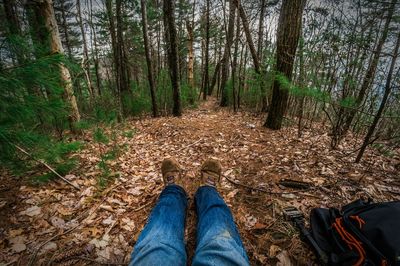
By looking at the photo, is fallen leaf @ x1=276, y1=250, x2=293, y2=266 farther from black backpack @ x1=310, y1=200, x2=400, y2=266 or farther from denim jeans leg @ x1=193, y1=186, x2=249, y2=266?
denim jeans leg @ x1=193, y1=186, x2=249, y2=266

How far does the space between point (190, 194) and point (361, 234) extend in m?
1.72

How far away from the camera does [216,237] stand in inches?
59.9

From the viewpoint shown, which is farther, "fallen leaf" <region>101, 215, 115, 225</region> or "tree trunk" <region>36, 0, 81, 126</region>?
"tree trunk" <region>36, 0, 81, 126</region>

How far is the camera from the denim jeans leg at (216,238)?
1.38 meters

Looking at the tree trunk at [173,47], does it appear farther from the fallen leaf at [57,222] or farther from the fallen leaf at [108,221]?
the fallen leaf at [57,222]

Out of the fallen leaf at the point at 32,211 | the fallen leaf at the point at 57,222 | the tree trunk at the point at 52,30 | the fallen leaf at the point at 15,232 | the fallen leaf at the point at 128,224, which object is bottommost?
the fallen leaf at the point at 128,224

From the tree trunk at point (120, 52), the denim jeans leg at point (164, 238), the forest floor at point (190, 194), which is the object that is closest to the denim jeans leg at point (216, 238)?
the denim jeans leg at point (164, 238)

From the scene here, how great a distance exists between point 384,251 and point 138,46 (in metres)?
13.7

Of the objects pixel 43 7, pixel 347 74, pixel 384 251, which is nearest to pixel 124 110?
pixel 43 7

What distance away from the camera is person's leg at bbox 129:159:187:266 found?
139 centimetres

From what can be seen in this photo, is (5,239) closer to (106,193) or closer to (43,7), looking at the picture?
(106,193)

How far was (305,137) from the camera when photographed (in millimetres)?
4113

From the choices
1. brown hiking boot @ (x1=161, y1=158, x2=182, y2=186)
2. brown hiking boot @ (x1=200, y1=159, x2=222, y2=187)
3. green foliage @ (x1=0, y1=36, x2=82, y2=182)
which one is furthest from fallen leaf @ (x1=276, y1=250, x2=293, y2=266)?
green foliage @ (x1=0, y1=36, x2=82, y2=182)

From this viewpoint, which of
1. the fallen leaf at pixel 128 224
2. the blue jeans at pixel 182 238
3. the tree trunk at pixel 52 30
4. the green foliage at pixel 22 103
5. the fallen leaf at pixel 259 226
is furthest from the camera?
the tree trunk at pixel 52 30
